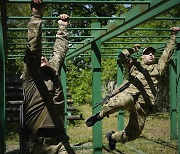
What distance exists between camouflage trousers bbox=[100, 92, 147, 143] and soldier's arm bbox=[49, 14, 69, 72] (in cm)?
159

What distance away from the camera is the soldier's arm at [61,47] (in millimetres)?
4391

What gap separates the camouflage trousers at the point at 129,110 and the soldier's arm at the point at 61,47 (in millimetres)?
1590

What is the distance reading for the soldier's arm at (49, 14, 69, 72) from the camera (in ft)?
14.4

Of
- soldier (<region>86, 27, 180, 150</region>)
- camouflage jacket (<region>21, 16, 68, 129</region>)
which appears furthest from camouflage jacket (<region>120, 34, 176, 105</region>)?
camouflage jacket (<region>21, 16, 68, 129</region>)

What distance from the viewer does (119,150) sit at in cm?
918

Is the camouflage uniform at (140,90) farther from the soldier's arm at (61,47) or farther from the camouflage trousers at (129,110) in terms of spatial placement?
the soldier's arm at (61,47)

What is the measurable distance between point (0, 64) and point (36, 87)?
1.55ft

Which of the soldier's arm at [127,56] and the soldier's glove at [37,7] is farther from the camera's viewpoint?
the soldier's arm at [127,56]

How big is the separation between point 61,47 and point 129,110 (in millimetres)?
1974

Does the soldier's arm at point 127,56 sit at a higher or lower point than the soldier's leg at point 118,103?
higher

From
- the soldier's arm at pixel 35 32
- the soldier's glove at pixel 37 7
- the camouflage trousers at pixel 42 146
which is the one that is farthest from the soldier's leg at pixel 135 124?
the soldier's glove at pixel 37 7

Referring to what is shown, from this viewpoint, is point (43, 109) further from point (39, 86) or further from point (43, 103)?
point (39, 86)

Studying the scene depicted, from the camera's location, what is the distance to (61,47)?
449 centimetres

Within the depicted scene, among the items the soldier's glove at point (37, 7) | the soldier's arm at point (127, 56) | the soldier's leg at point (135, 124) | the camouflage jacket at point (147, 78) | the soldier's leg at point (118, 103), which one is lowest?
the soldier's leg at point (135, 124)
